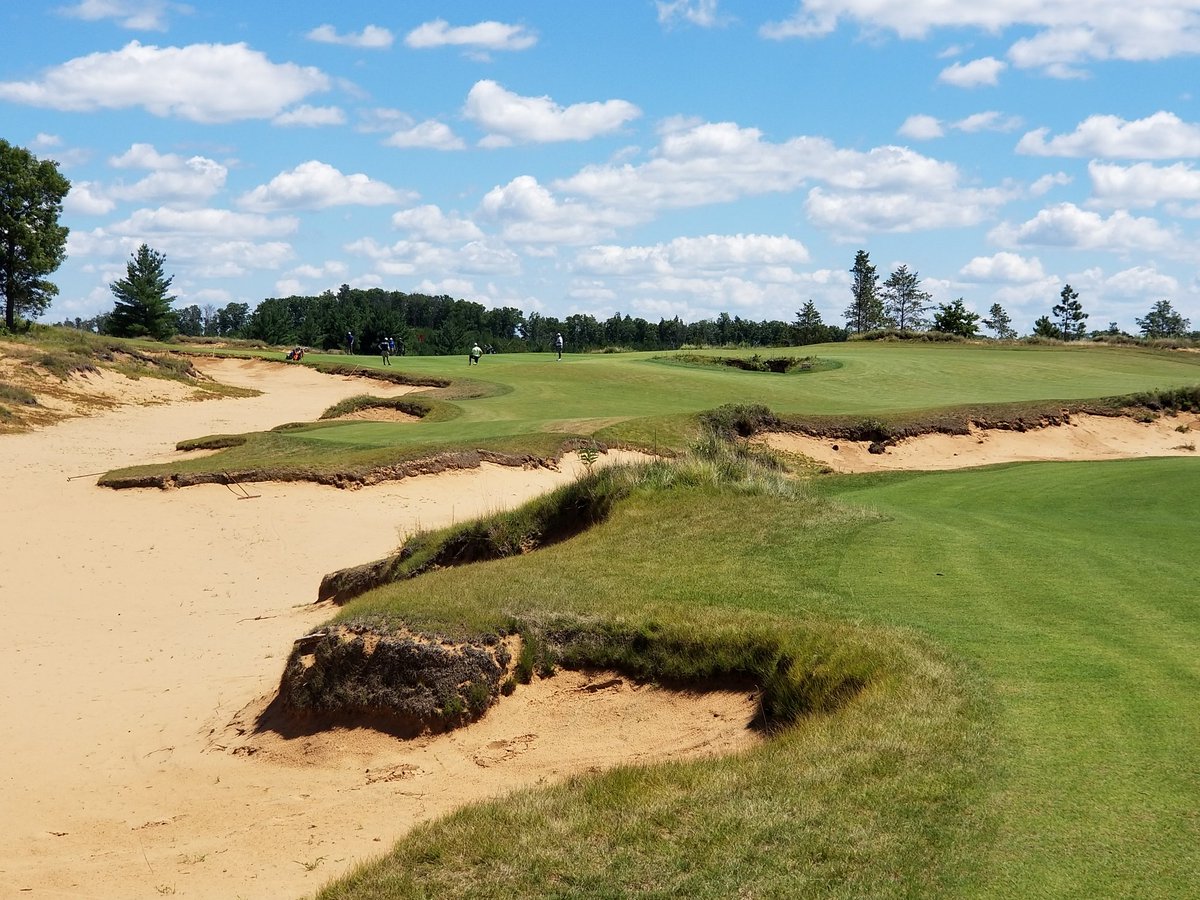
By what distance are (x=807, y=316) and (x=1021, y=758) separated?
429 ft

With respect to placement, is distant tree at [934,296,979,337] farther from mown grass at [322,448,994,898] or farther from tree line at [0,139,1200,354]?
mown grass at [322,448,994,898]

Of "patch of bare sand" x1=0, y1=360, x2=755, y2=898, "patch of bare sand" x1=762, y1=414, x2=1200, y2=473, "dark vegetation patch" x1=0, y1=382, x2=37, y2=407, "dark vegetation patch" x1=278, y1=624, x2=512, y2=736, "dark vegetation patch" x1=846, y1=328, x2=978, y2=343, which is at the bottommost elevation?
"patch of bare sand" x1=0, y1=360, x2=755, y2=898

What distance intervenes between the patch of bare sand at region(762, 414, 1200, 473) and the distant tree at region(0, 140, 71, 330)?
51.0 metres

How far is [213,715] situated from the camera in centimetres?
1064

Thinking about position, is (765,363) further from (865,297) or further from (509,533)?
(865,297)

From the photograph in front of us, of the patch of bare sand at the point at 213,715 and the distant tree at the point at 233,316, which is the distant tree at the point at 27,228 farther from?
the distant tree at the point at 233,316

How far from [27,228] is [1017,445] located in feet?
181

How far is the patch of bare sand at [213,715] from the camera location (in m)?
7.36

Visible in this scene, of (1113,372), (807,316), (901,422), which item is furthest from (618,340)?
(901,422)

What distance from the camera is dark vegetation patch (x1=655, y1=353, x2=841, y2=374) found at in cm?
4356

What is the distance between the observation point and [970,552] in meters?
10.8

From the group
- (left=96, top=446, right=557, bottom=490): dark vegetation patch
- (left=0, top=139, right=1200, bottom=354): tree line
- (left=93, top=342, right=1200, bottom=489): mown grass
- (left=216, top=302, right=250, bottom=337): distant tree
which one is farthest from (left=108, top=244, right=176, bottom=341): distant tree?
(left=216, top=302, right=250, bottom=337): distant tree

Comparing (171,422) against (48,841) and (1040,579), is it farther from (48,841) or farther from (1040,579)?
(1040,579)

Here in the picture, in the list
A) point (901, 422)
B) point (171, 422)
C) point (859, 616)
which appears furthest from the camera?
point (171, 422)
